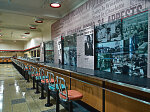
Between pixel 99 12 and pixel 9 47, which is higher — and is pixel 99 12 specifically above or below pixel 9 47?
below

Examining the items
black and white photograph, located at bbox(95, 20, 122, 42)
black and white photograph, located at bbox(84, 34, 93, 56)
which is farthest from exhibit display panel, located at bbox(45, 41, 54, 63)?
black and white photograph, located at bbox(95, 20, 122, 42)

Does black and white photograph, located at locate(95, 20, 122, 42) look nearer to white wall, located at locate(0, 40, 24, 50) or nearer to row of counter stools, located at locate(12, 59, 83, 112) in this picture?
row of counter stools, located at locate(12, 59, 83, 112)

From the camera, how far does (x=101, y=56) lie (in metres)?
3.08

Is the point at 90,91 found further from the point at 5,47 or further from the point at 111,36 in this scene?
the point at 5,47

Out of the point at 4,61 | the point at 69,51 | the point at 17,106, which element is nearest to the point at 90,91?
the point at 17,106

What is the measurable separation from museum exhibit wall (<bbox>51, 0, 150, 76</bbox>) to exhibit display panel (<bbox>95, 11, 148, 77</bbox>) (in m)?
0.15

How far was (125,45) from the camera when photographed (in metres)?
2.39

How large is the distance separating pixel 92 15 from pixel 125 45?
1.57 m

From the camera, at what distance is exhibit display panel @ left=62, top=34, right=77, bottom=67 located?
172 inches

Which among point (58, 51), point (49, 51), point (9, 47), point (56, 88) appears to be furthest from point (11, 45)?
point (56, 88)

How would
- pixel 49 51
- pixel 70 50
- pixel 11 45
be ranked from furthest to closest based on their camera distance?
pixel 11 45, pixel 49 51, pixel 70 50

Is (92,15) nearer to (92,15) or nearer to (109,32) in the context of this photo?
(92,15)

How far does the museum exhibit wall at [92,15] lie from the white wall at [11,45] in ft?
56.4

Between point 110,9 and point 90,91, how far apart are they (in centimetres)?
204
